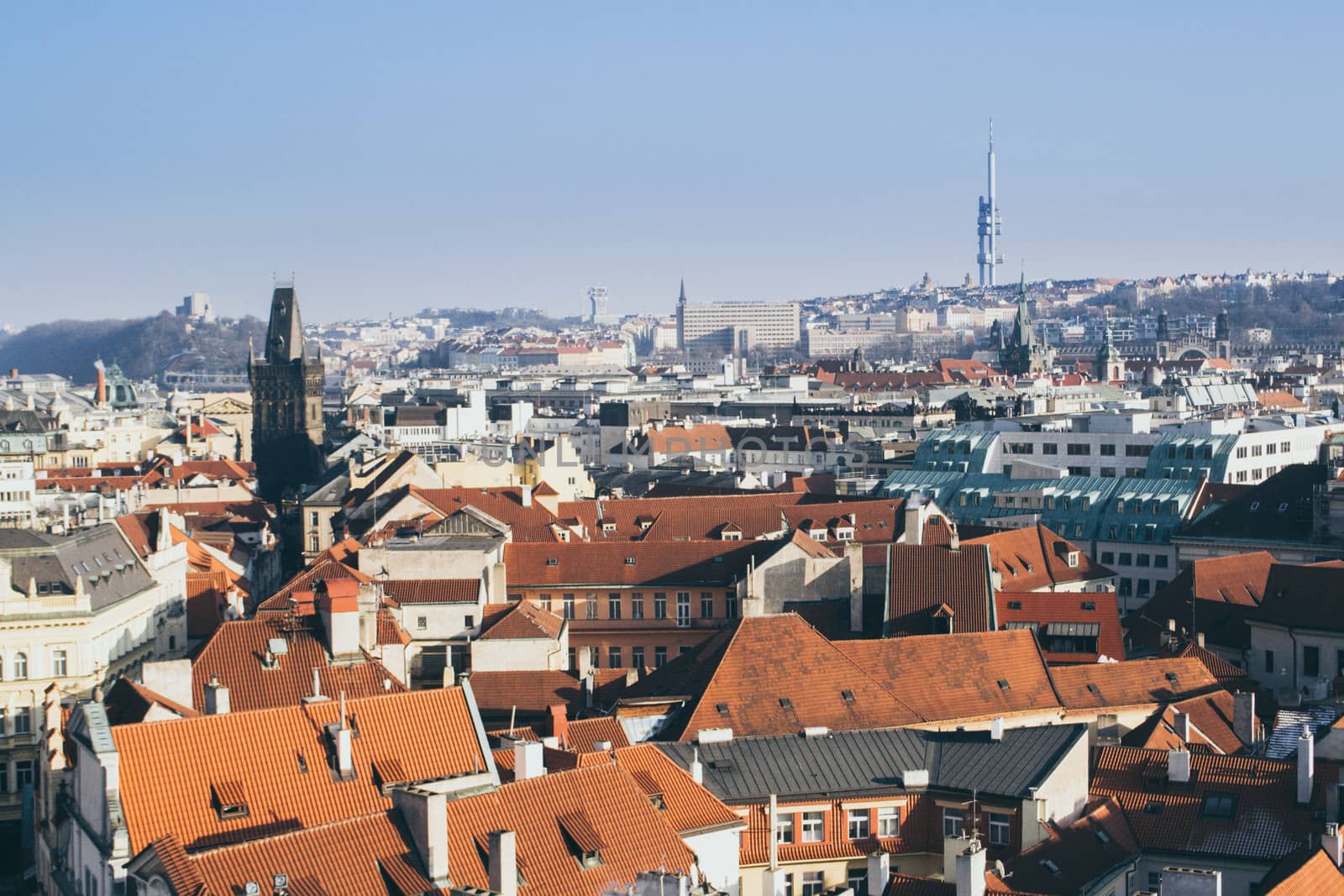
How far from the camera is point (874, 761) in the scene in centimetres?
4519

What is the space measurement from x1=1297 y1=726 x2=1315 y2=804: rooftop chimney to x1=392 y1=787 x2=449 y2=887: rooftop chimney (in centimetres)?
1800

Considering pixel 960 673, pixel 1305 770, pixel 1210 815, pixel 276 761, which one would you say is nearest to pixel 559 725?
pixel 276 761

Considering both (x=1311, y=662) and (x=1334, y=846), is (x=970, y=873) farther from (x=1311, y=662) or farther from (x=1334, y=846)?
(x=1311, y=662)

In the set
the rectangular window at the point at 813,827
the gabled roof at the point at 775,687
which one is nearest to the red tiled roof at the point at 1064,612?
the gabled roof at the point at 775,687

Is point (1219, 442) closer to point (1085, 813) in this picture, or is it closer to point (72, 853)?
point (1085, 813)

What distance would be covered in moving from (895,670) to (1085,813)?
11.2 m

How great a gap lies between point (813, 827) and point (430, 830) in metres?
13.0

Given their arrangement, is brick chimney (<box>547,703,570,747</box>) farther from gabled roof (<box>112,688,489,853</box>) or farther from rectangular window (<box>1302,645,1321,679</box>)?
rectangular window (<box>1302,645,1321,679</box>)

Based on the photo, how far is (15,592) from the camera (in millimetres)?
59281

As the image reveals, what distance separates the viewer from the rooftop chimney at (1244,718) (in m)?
54.7

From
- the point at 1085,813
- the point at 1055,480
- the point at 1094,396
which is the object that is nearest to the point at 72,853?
the point at 1085,813

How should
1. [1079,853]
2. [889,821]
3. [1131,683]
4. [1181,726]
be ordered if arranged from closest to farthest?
[1079,853]
[889,821]
[1181,726]
[1131,683]

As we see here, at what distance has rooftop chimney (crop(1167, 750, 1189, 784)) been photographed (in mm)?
43688

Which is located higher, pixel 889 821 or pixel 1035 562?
pixel 1035 562
